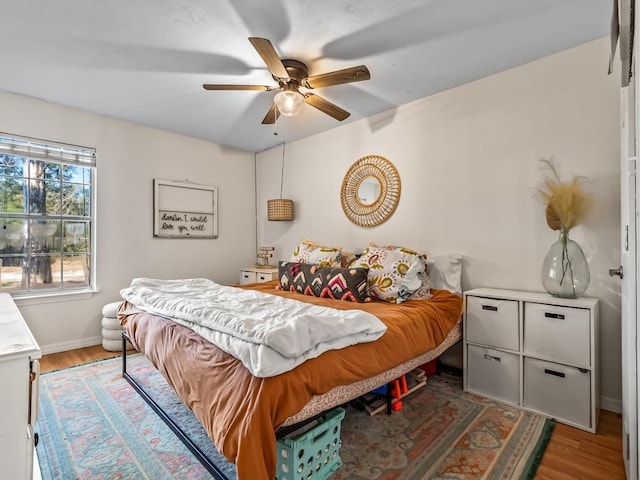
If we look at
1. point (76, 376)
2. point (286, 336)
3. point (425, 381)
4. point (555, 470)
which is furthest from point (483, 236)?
point (76, 376)

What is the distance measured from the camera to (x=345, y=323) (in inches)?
61.7

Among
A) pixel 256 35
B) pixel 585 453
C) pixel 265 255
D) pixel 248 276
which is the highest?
pixel 256 35

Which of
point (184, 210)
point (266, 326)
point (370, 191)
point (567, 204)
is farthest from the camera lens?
point (184, 210)

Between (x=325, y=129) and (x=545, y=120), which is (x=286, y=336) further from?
(x=325, y=129)

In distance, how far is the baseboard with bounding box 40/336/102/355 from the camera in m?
3.25

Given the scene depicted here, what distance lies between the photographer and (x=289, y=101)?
7.75 ft

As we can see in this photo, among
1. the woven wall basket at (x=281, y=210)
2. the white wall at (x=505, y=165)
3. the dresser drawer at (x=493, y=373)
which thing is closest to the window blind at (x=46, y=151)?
the woven wall basket at (x=281, y=210)

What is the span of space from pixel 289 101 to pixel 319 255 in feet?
4.94

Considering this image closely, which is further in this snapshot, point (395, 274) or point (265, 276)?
point (265, 276)

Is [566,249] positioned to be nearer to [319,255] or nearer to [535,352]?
[535,352]

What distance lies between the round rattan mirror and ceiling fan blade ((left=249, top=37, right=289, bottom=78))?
1552mm

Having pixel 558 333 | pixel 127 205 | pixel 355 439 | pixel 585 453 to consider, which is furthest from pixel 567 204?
pixel 127 205

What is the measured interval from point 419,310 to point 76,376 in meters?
2.83

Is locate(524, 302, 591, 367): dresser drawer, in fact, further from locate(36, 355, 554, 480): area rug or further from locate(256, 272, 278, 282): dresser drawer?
locate(256, 272, 278, 282): dresser drawer
